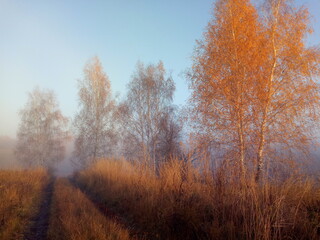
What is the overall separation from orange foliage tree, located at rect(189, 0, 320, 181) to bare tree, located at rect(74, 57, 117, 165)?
1312cm

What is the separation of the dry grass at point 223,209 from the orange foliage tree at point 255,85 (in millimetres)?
2627

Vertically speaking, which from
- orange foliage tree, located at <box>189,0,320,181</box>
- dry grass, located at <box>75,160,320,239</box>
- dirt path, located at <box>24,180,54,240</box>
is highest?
orange foliage tree, located at <box>189,0,320,181</box>

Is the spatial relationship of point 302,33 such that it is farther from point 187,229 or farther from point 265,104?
point 187,229

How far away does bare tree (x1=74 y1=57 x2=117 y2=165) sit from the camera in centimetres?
1931

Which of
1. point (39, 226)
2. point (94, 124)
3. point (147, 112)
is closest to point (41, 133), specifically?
point (94, 124)

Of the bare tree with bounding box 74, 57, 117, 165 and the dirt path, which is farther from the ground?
the bare tree with bounding box 74, 57, 117, 165

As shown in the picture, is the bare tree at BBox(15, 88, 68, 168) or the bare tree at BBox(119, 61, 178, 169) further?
the bare tree at BBox(15, 88, 68, 168)

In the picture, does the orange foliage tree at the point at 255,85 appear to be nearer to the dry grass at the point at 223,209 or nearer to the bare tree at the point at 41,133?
the dry grass at the point at 223,209

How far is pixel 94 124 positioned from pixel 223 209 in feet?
57.1

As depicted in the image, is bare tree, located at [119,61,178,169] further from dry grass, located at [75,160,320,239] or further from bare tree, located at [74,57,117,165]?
dry grass, located at [75,160,320,239]

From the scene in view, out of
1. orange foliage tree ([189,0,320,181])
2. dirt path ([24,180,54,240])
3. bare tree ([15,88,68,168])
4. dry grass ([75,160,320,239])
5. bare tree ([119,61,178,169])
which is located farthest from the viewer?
bare tree ([15,88,68,168])

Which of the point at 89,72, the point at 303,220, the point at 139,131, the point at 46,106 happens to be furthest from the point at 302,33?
the point at 46,106

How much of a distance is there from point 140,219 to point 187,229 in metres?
1.58

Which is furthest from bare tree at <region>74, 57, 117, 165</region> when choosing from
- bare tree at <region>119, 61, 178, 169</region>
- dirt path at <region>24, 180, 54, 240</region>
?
dirt path at <region>24, 180, 54, 240</region>
